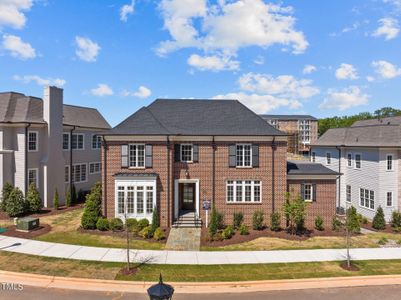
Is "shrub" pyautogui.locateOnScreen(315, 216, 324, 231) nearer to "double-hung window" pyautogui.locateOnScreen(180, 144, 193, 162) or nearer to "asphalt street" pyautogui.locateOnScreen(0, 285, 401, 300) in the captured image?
"asphalt street" pyautogui.locateOnScreen(0, 285, 401, 300)

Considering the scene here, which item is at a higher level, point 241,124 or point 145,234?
point 241,124

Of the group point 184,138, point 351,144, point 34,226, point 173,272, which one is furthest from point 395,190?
point 34,226

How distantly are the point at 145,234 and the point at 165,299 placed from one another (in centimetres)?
1294

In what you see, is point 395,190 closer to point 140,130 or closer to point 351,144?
point 351,144

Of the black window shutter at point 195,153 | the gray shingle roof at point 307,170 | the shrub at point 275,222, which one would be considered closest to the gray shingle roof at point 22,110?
the black window shutter at point 195,153

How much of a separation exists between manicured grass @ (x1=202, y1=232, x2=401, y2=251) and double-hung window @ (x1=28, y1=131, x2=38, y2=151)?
18.5 metres

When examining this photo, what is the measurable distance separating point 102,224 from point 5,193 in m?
10.8

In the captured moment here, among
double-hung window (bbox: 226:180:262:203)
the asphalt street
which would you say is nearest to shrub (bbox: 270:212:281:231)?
double-hung window (bbox: 226:180:262:203)

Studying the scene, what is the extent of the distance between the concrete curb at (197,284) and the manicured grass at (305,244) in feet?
14.0

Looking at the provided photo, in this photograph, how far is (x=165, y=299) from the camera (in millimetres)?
5641

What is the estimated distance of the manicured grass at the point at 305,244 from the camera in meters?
16.6

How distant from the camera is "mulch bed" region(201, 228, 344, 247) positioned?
17359mm

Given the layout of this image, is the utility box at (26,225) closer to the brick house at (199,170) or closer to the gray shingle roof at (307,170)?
the brick house at (199,170)

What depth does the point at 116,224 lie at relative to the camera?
19.2m
